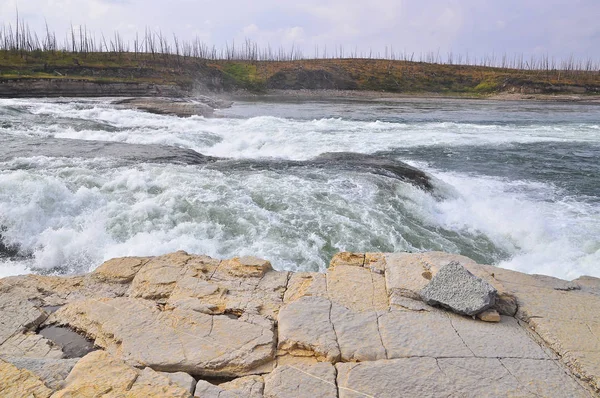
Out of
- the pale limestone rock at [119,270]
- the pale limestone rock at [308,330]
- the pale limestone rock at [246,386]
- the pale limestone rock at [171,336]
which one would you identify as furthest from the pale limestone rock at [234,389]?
the pale limestone rock at [119,270]

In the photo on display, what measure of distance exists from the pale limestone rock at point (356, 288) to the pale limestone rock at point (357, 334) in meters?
0.17

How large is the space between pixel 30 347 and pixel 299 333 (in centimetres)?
237

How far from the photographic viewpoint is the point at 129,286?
4770 millimetres

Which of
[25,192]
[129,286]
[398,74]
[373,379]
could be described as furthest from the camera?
[398,74]

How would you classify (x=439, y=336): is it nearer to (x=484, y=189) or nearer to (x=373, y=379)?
(x=373, y=379)

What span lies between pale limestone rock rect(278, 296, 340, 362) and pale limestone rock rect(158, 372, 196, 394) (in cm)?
79

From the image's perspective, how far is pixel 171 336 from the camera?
139 inches

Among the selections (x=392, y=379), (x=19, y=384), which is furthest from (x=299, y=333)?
(x=19, y=384)

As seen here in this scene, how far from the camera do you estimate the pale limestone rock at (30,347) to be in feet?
11.3

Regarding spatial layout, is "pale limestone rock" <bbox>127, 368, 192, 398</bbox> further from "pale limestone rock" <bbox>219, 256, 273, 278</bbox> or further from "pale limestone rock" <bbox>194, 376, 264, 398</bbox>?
"pale limestone rock" <bbox>219, 256, 273, 278</bbox>

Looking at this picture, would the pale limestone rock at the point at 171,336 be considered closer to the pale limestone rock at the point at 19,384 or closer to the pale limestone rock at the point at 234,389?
the pale limestone rock at the point at 234,389

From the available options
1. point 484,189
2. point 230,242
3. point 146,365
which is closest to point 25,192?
point 230,242

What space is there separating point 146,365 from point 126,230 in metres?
4.65

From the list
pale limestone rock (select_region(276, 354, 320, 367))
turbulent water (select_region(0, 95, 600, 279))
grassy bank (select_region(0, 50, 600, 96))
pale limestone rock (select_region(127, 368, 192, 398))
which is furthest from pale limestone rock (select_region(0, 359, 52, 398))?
grassy bank (select_region(0, 50, 600, 96))
